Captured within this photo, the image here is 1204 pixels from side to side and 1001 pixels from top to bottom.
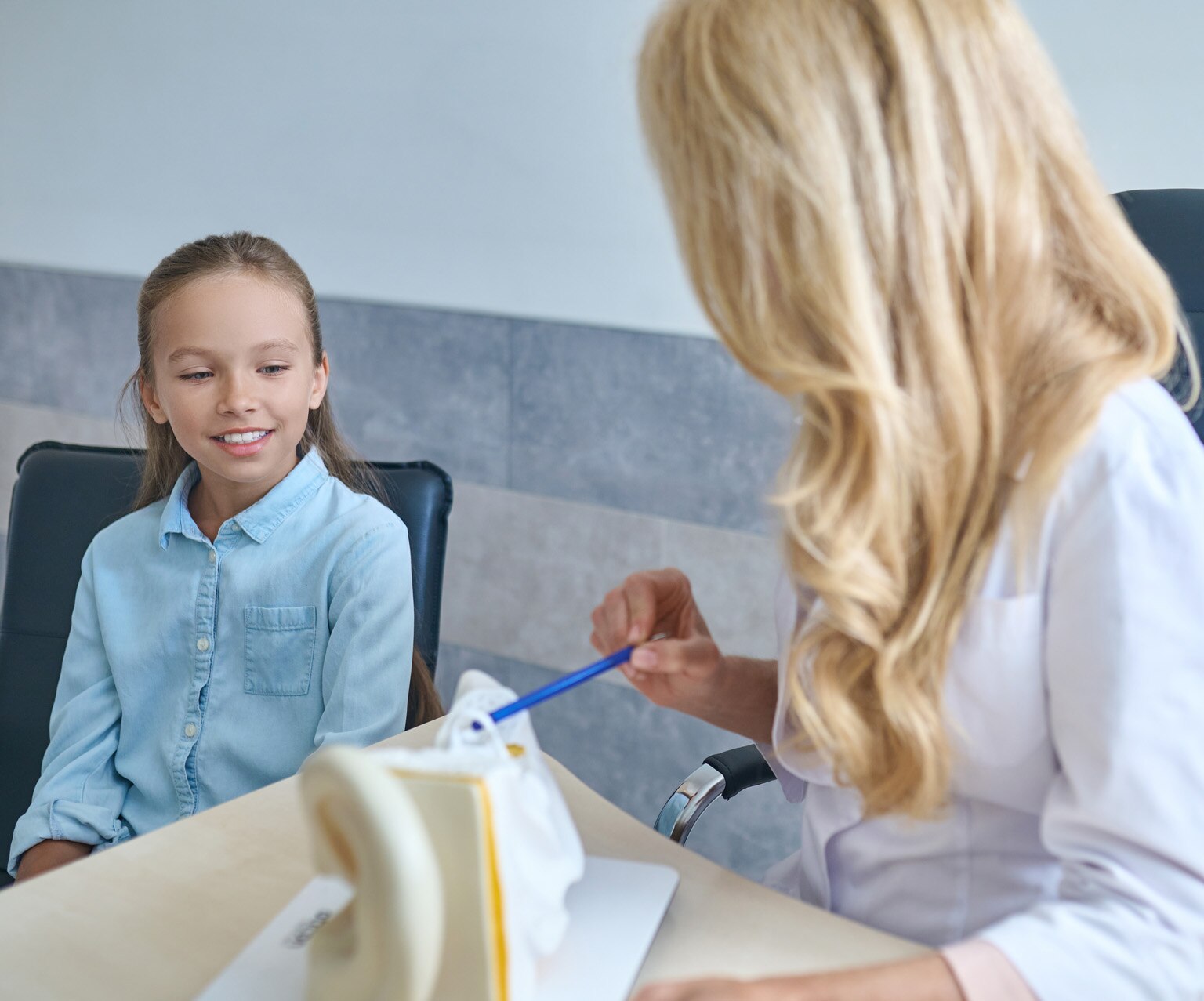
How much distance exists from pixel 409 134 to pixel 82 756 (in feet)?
4.35

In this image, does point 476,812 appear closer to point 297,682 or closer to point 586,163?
point 297,682

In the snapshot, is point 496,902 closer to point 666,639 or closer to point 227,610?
point 666,639

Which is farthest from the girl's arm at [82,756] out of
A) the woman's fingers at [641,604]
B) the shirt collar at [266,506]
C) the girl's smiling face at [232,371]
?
the woman's fingers at [641,604]

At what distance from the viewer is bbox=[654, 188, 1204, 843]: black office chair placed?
1082 mm

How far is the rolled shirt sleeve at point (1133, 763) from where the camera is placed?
65cm

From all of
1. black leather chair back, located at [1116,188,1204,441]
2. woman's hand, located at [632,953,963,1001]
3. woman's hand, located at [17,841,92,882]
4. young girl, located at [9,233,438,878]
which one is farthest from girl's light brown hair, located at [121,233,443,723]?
black leather chair back, located at [1116,188,1204,441]

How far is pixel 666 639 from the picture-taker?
0.92 meters

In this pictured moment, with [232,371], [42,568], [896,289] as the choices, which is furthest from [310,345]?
[896,289]

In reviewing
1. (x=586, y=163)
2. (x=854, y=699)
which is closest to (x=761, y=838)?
(x=586, y=163)

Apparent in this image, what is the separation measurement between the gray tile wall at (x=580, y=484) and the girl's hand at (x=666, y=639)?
94 cm

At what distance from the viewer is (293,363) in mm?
1328

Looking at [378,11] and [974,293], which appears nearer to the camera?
[974,293]

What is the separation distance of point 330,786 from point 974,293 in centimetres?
47

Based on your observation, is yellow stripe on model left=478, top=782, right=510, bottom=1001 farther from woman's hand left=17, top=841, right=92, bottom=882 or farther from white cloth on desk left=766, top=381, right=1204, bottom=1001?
woman's hand left=17, top=841, right=92, bottom=882
